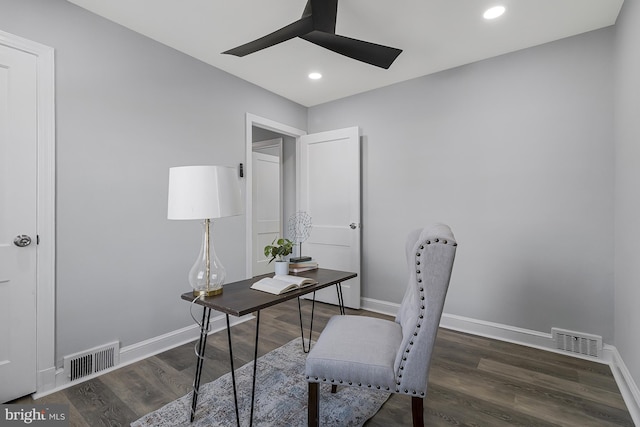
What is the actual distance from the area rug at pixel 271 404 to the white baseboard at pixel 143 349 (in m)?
0.75

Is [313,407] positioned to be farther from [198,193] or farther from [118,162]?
[118,162]

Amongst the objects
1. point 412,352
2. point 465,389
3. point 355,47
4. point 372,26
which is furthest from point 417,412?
point 372,26

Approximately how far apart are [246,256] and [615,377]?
10.2 ft


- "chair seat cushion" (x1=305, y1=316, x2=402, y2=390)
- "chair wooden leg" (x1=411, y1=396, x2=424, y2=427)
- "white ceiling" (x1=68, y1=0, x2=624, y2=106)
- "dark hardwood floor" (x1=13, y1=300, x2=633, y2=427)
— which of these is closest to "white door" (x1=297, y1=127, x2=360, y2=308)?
"white ceiling" (x1=68, y1=0, x2=624, y2=106)

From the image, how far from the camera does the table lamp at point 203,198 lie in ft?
5.11

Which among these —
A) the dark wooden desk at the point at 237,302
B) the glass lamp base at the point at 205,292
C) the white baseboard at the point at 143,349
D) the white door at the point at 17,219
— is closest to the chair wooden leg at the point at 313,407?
the dark wooden desk at the point at 237,302

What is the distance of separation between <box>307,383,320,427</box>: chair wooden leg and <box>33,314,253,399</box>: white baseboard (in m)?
1.67

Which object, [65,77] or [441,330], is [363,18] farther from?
[441,330]

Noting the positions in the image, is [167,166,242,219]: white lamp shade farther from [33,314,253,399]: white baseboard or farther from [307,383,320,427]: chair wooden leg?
[33,314,253,399]: white baseboard

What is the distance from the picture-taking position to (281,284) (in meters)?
1.76

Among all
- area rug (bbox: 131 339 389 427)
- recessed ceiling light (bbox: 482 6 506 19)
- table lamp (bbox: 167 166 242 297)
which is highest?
recessed ceiling light (bbox: 482 6 506 19)

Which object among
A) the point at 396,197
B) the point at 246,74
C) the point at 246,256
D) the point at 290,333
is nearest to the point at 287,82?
the point at 246,74

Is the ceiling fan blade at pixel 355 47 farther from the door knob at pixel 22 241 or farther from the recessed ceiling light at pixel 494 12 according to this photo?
the door knob at pixel 22 241

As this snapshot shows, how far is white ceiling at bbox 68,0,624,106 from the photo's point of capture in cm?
209
